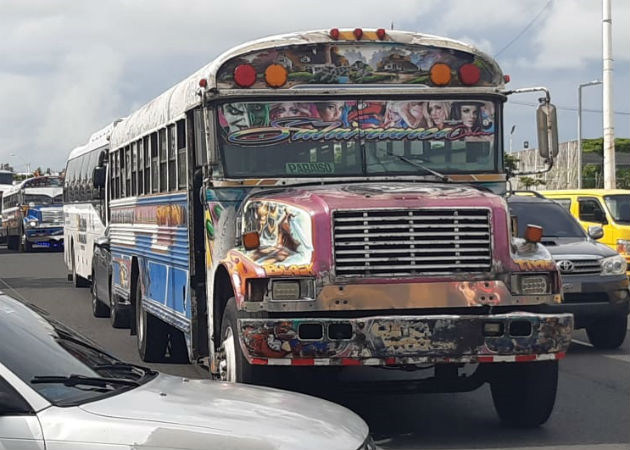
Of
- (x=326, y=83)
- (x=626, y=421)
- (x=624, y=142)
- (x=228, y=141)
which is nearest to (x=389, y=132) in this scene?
(x=326, y=83)

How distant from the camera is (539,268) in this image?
8016 millimetres

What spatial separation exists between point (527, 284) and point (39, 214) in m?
36.2

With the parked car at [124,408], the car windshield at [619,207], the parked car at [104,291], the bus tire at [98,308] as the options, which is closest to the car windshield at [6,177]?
the parked car at [104,291]

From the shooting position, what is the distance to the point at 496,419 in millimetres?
8961

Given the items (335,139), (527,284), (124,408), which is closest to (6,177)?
(335,139)

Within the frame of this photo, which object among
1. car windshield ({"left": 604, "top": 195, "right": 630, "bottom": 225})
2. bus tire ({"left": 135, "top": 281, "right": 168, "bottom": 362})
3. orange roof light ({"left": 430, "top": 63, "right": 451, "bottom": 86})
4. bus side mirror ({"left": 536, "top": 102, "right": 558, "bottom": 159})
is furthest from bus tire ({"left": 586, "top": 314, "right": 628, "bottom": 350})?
car windshield ({"left": 604, "top": 195, "right": 630, "bottom": 225})

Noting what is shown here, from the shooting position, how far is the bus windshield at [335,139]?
8914mm

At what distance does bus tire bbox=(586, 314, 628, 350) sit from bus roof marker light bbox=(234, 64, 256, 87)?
5.84 meters

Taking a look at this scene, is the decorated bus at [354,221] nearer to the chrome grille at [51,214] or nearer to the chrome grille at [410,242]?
the chrome grille at [410,242]

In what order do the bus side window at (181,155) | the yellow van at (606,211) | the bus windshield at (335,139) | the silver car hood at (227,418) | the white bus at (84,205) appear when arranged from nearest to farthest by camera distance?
1. the silver car hood at (227,418)
2. the bus windshield at (335,139)
3. the bus side window at (181,155)
4. the white bus at (84,205)
5. the yellow van at (606,211)

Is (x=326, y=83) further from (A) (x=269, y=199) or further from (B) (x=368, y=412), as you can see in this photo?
(B) (x=368, y=412)

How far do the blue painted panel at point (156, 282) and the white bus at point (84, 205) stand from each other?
4.26 m

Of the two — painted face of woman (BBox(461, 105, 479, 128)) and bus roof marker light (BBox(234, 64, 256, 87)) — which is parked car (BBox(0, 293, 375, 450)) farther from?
painted face of woman (BBox(461, 105, 479, 128))

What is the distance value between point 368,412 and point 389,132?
2.12 meters
